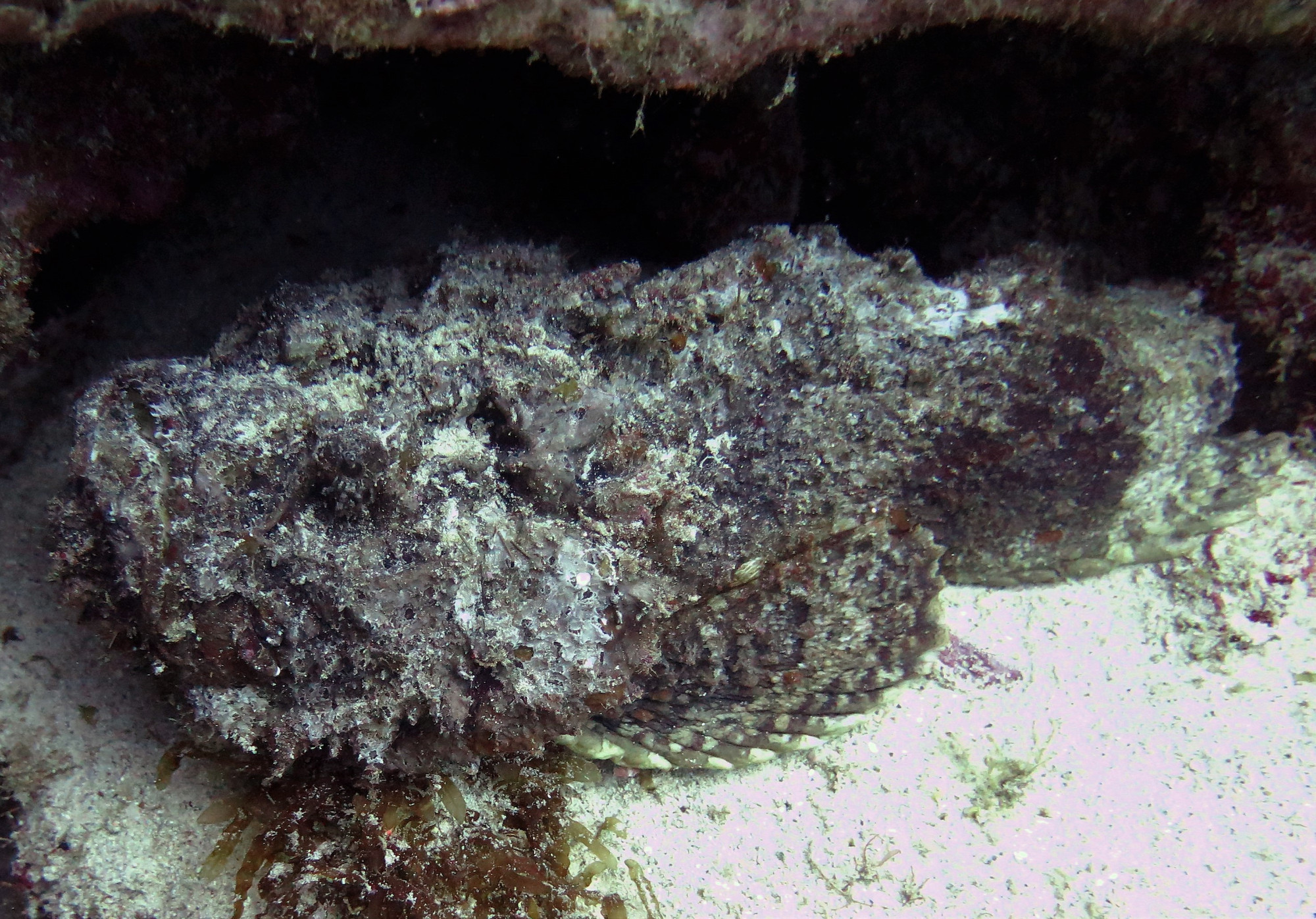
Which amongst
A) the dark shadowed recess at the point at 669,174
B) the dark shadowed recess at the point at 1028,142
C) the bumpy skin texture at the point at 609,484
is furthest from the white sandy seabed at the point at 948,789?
the dark shadowed recess at the point at 1028,142

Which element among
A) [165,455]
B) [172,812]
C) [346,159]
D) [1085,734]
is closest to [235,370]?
[165,455]

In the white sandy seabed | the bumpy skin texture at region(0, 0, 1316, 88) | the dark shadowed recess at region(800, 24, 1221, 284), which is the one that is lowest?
the white sandy seabed

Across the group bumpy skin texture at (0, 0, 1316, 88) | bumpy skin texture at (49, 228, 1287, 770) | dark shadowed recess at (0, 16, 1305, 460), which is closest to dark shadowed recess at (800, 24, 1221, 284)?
dark shadowed recess at (0, 16, 1305, 460)

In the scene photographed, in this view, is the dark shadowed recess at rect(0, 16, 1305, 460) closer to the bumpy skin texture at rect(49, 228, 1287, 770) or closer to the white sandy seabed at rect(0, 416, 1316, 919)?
the bumpy skin texture at rect(49, 228, 1287, 770)

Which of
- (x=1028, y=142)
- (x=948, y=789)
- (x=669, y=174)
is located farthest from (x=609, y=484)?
(x=1028, y=142)

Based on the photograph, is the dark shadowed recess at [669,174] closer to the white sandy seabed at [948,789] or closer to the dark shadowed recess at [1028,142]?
the dark shadowed recess at [1028,142]
